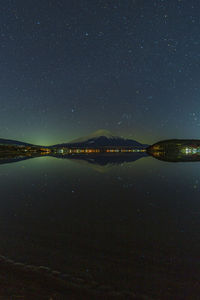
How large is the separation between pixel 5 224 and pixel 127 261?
4.83 m

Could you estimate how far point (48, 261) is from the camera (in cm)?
473

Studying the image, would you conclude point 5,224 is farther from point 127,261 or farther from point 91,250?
point 127,261

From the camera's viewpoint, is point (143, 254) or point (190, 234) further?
point (190, 234)

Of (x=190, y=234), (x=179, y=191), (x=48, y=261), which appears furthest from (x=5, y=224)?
(x=179, y=191)

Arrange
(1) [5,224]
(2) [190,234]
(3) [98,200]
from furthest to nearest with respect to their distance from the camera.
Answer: (3) [98,200]
(1) [5,224]
(2) [190,234]

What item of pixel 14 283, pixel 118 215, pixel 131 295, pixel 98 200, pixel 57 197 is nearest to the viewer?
pixel 131 295

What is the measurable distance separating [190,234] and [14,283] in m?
5.20

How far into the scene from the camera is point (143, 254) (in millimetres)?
5023

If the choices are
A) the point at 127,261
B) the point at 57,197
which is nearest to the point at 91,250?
the point at 127,261

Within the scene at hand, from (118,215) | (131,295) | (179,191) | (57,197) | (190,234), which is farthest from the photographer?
(179,191)

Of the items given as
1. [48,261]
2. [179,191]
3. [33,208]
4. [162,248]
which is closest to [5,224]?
[33,208]

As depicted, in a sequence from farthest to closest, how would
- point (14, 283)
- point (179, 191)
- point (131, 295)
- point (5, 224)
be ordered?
point (179, 191) → point (5, 224) → point (14, 283) → point (131, 295)

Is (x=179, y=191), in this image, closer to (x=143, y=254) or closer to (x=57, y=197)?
(x=57, y=197)

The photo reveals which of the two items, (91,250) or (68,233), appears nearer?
(91,250)
